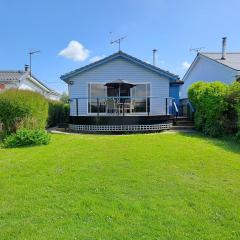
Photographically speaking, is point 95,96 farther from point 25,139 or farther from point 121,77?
point 25,139

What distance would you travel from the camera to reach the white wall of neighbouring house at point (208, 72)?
19359mm

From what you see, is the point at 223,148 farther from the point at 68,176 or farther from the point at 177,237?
the point at 177,237

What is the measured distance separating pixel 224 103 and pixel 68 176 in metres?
8.61

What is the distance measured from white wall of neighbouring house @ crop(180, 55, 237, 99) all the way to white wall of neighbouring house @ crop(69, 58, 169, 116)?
5.59 m

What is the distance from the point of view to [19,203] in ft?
15.0

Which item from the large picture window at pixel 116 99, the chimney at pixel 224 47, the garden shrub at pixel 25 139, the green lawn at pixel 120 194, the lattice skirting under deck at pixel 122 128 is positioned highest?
the chimney at pixel 224 47

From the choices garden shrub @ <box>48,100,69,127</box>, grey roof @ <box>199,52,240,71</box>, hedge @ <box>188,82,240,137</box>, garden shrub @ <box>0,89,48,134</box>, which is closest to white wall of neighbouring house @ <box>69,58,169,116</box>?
garden shrub @ <box>48,100,69,127</box>

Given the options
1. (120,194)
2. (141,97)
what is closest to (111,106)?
(141,97)

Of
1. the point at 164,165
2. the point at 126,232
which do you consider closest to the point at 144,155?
the point at 164,165

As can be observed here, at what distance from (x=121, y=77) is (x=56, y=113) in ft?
17.1

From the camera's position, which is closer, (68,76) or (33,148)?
(33,148)

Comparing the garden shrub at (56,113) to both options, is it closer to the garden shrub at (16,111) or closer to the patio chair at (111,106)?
the patio chair at (111,106)

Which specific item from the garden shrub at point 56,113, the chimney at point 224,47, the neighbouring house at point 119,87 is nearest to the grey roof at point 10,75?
the garden shrub at point 56,113

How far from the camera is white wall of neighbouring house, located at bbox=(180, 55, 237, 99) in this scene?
19359 mm
